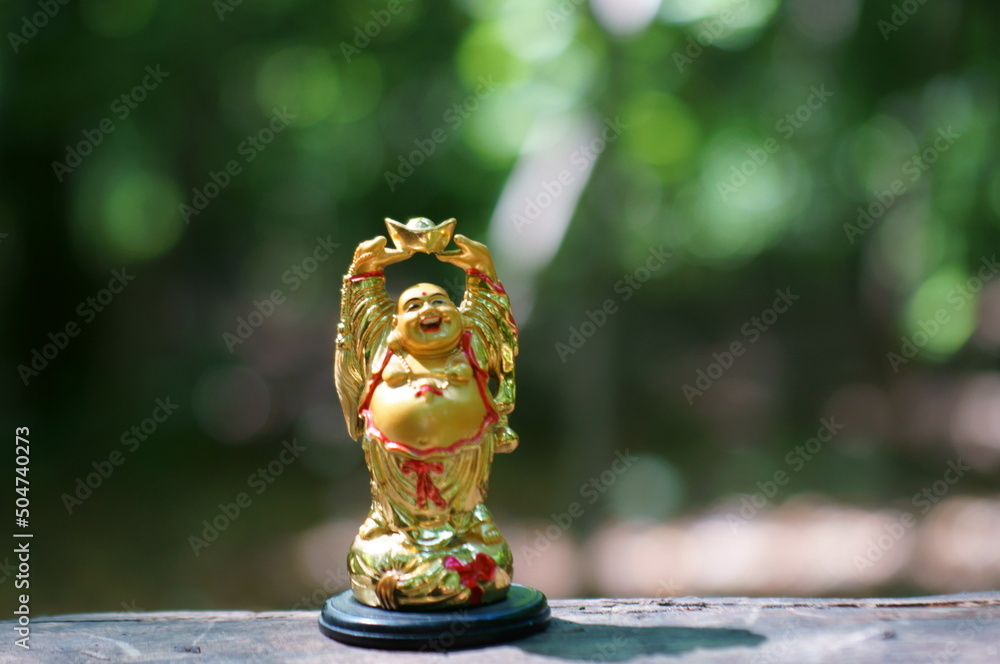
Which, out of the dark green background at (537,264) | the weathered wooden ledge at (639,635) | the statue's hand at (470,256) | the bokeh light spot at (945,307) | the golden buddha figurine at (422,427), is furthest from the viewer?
the bokeh light spot at (945,307)

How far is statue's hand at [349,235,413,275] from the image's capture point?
2.71 m

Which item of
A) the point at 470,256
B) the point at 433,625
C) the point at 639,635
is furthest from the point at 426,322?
the point at 639,635

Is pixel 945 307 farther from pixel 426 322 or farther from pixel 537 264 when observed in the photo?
pixel 426 322

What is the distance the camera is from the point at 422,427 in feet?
8.47

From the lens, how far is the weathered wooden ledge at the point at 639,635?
2.41m

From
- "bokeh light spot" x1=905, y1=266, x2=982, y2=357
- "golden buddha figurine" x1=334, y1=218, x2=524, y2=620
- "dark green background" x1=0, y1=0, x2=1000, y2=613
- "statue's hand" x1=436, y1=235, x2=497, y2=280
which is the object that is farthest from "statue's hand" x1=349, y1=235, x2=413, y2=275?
"bokeh light spot" x1=905, y1=266, x2=982, y2=357

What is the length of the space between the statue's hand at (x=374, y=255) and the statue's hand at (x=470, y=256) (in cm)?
12

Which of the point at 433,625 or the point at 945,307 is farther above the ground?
the point at 945,307

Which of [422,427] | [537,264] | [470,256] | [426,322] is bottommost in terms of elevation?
[422,427]

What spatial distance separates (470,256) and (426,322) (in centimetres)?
25

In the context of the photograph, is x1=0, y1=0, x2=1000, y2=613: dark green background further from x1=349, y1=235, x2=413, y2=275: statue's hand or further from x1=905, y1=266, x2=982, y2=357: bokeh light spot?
x1=349, y1=235, x2=413, y2=275: statue's hand

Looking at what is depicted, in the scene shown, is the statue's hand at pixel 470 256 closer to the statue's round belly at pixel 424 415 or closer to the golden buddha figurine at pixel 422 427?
the golden buddha figurine at pixel 422 427

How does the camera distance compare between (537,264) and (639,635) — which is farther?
(537,264)

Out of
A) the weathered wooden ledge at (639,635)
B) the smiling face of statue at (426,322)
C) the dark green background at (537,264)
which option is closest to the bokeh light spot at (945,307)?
the dark green background at (537,264)
